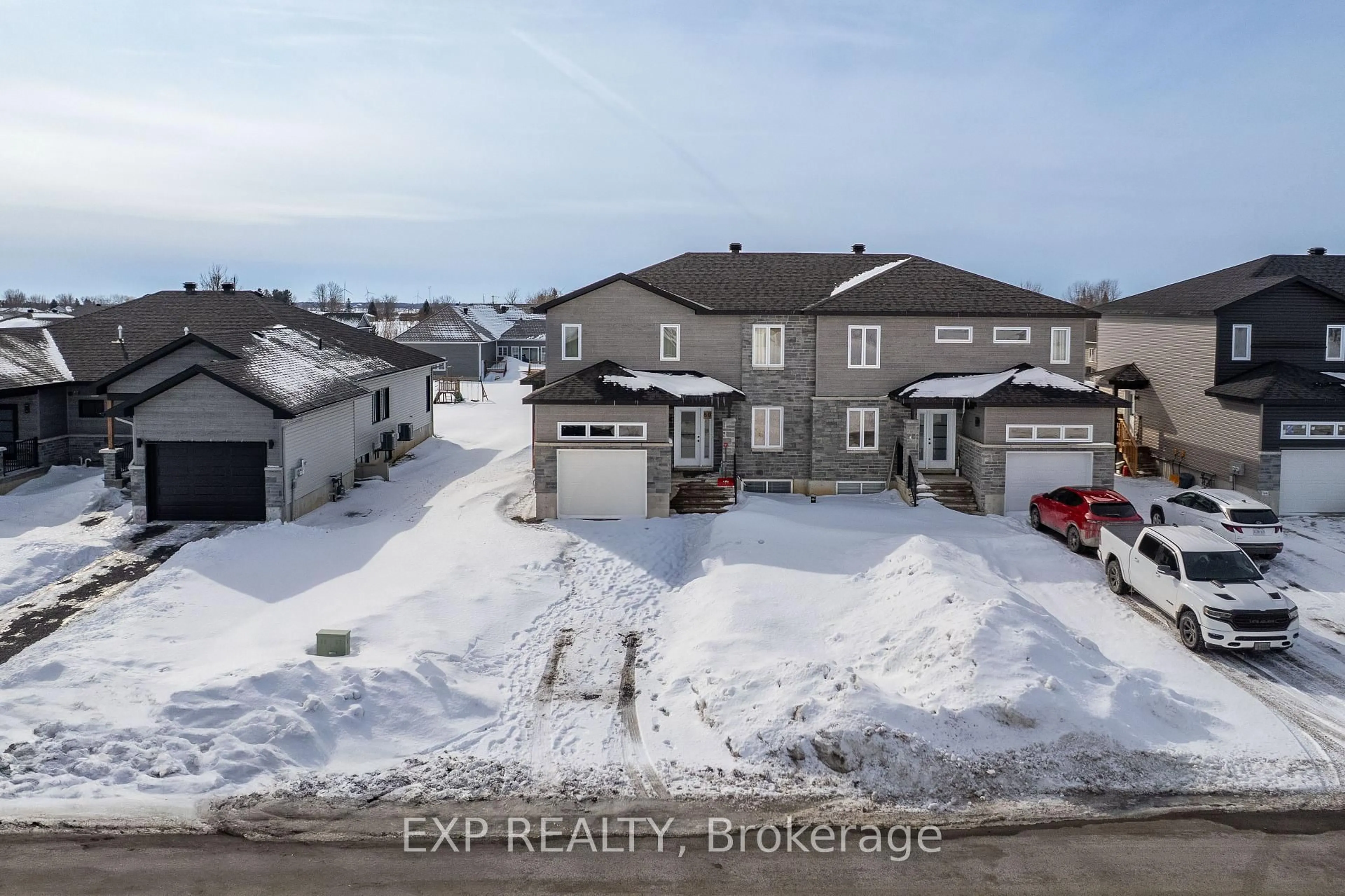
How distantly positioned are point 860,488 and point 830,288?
692cm

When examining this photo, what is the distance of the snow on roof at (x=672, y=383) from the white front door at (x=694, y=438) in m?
1.08

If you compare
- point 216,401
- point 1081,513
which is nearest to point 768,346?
point 1081,513

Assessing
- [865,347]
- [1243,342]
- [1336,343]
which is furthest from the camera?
[1336,343]

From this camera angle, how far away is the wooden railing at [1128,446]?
3338 centimetres

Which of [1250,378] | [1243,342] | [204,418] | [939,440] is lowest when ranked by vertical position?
[939,440]

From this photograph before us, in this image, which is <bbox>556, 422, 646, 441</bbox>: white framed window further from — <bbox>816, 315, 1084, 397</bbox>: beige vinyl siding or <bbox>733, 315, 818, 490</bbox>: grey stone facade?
<bbox>816, 315, 1084, 397</bbox>: beige vinyl siding

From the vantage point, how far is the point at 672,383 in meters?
28.1

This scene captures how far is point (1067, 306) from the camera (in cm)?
2894

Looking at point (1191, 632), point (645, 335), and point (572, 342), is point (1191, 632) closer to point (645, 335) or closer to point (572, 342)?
point (645, 335)

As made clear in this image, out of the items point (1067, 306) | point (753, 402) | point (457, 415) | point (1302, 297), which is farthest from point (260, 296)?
point (1302, 297)

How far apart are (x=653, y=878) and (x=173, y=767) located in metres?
6.47

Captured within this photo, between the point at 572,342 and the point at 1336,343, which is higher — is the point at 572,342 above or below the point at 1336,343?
below

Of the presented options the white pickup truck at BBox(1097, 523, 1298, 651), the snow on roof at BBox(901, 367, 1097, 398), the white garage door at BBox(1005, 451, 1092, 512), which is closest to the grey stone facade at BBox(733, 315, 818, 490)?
the snow on roof at BBox(901, 367, 1097, 398)

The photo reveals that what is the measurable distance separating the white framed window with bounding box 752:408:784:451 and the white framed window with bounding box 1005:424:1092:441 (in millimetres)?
6778
